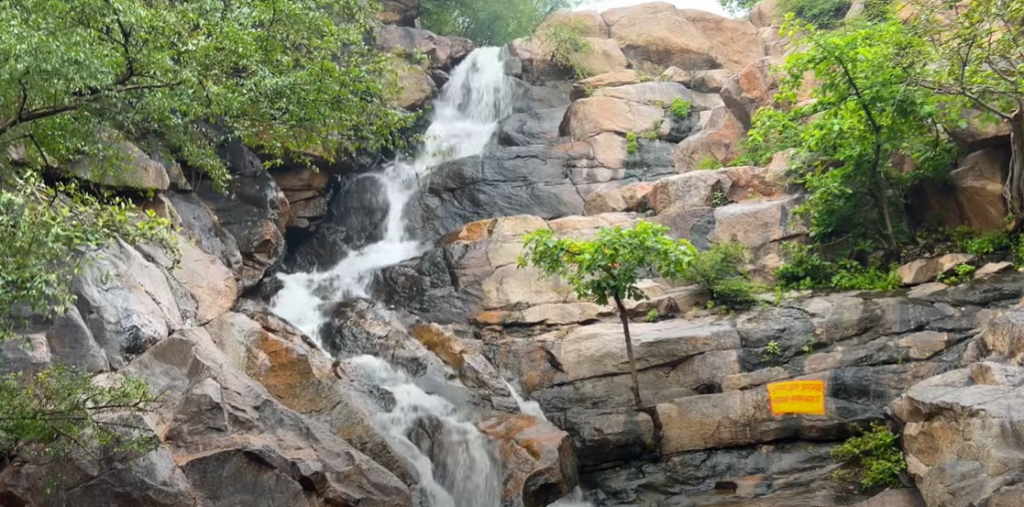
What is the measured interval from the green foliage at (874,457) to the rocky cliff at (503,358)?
0.29 meters

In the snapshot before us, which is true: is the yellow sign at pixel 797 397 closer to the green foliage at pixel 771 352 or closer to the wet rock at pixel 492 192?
the green foliage at pixel 771 352

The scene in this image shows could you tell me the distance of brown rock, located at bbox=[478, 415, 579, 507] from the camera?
34.8ft

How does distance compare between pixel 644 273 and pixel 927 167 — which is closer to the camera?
pixel 927 167

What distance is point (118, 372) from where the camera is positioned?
9.11m

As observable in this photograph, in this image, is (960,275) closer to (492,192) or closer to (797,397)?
(797,397)

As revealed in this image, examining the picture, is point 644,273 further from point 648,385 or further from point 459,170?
point 459,170

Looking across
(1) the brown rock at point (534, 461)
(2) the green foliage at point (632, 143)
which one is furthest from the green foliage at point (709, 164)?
(1) the brown rock at point (534, 461)

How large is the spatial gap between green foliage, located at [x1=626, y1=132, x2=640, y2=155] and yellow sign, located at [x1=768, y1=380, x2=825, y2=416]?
11513mm

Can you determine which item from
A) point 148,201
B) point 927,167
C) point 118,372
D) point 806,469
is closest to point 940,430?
point 806,469

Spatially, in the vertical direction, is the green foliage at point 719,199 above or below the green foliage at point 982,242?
above

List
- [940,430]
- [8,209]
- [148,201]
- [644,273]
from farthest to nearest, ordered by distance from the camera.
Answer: [644,273]
[148,201]
[940,430]
[8,209]

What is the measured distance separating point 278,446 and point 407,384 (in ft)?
13.4

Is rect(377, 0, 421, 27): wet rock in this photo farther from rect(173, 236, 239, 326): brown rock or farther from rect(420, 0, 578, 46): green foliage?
rect(173, 236, 239, 326): brown rock

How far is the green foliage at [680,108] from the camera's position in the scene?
77.6ft
